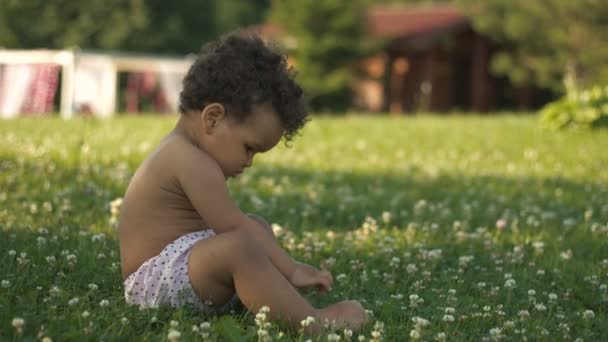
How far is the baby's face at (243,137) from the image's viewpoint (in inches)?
134

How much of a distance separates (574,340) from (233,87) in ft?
5.69

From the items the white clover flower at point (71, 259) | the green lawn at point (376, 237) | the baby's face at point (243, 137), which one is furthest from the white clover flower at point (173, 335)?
the white clover flower at point (71, 259)

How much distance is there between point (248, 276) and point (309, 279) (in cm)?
33

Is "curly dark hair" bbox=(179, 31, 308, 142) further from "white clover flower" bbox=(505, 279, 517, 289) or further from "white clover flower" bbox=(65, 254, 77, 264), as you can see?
"white clover flower" bbox=(505, 279, 517, 289)

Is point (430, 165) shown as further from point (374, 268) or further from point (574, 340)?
point (574, 340)

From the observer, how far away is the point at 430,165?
9609 mm

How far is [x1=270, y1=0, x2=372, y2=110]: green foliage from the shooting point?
28.5 metres

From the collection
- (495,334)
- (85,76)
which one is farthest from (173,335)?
(85,76)

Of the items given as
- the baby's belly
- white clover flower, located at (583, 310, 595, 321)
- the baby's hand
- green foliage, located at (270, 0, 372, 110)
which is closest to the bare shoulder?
the baby's belly

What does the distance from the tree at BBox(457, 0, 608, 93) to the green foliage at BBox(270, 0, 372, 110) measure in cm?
438

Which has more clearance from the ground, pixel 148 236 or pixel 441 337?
pixel 148 236

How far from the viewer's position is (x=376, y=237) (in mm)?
5293

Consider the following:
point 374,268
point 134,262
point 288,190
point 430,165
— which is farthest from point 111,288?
point 430,165

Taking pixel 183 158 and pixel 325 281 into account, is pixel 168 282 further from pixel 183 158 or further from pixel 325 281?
pixel 325 281
